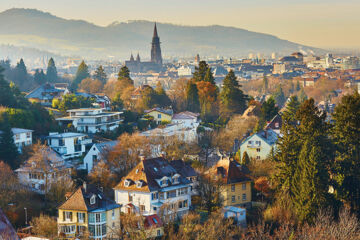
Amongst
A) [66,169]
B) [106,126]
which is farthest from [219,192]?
[106,126]

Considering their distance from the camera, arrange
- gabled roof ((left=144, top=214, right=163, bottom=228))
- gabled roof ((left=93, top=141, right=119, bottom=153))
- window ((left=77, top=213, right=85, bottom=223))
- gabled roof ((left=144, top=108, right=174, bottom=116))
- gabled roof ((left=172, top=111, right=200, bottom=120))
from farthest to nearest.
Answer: gabled roof ((left=144, top=108, right=174, bottom=116))
gabled roof ((left=172, top=111, right=200, bottom=120))
gabled roof ((left=93, top=141, right=119, bottom=153))
window ((left=77, top=213, right=85, bottom=223))
gabled roof ((left=144, top=214, right=163, bottom=228))

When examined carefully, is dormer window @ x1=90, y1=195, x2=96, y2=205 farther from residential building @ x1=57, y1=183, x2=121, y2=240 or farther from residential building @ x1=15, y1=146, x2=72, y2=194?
residential building @ x1=15, y1=146, x2=72, y2=194

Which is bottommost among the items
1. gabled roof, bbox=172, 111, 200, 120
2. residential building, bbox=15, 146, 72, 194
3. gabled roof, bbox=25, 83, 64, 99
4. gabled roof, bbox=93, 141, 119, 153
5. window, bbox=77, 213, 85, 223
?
window, bbox=77, 213, 85, 223

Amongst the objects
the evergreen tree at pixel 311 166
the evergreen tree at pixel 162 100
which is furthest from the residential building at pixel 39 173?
the evergreen tree at pixel 162 100

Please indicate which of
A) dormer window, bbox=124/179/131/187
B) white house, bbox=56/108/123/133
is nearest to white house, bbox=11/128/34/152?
white house, bbox=56/108/123/133

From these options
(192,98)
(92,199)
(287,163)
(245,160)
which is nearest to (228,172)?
(287,163)

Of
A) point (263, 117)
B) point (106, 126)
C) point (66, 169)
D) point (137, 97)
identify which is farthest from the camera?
point (137, 97)

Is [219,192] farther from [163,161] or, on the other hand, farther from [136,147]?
[136,147]
